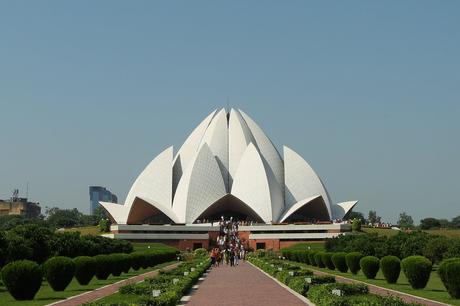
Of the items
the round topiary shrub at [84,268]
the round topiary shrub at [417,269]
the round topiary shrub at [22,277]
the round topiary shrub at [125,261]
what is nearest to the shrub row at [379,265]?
the round topiary shrub at [417,269]

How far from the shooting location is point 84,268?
17.7 m

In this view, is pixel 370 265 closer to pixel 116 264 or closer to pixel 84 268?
pixel 116 264

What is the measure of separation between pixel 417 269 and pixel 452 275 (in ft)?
8.90

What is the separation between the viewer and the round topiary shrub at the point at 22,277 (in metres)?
13.3

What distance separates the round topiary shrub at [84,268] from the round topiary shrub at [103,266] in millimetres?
1005

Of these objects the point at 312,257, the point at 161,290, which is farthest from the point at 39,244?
the point at 312,257

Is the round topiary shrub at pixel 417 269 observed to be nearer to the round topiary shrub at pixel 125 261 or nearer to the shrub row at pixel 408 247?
the shrub row at pixel 408 247

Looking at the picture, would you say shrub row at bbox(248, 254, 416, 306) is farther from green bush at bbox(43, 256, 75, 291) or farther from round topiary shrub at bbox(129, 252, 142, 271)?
round topiary shrub at bbox(129, 252, 142, 271)

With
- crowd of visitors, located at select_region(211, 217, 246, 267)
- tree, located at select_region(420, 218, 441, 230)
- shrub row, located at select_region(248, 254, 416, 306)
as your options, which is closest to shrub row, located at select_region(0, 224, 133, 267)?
crowd of visitors, located at select_region(211, 217, 246, 267)

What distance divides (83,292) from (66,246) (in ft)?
31.1

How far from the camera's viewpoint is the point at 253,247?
49.8 metres

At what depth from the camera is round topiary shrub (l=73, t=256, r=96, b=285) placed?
57.7ft

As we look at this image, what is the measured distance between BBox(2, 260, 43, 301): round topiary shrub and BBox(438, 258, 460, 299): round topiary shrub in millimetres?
8283

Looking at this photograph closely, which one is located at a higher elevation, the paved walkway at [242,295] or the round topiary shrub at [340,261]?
the round topiary shrub at [340,261]
